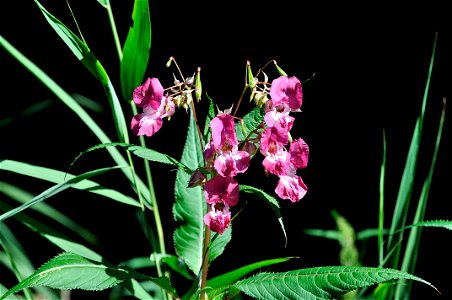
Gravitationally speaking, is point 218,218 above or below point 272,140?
below

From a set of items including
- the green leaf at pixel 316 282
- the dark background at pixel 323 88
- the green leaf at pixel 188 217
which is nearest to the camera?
the green leaf at pixel 316 282

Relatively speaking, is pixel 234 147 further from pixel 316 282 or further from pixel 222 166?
pixel 316 282

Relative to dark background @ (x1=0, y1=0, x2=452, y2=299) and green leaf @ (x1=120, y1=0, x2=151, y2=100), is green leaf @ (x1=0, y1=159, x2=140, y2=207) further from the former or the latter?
dark background @ (x1=0, y1=0, x2=452, y2=299)

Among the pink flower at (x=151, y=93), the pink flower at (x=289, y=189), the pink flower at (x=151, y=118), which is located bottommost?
the pink flower at (x=289, y=189)

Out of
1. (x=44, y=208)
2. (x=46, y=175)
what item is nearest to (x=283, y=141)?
(x=46, y=175)

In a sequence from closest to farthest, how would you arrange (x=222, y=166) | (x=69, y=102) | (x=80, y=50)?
(x=222, y=166) → (x=80, y=50) → (x=69, y=102)

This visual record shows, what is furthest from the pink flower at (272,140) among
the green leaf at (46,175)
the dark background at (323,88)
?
the dark background at (323,88)

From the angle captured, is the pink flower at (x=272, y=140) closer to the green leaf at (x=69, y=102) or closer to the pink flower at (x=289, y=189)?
the pink flower at (x=289, y=189)
